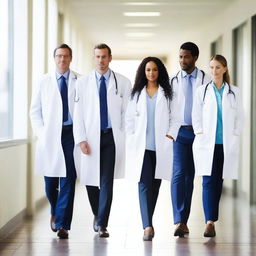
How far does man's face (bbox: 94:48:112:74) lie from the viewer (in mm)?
5697

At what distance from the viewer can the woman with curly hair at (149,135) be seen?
5.52 meters

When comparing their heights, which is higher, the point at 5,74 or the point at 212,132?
the point at 5,74

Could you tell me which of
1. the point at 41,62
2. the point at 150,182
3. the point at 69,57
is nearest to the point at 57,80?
the point at 69,57

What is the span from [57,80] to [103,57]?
1.39 feet

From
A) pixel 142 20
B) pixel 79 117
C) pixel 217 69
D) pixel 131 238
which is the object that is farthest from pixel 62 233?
pixel 142 20

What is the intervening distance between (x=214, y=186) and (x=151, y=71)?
3.49 ft

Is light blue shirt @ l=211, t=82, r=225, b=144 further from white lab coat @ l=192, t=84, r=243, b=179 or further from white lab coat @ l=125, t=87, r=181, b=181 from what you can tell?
white lab coat @ l=125, t=87, r=181, b=181

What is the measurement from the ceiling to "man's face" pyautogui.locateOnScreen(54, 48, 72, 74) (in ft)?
16.1

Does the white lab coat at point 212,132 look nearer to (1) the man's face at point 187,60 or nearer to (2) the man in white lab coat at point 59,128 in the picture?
(1) the man's face at point 187,60

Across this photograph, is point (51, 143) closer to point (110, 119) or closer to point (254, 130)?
point (110, 119)

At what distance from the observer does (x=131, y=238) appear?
5.82m

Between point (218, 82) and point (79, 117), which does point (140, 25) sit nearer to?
point (218, 82)

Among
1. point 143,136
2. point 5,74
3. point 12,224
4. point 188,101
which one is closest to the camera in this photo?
point 143,136

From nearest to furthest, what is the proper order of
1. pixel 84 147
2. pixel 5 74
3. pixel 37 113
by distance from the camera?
1. pixel 84 147
2. pixel 37 113
3. pixel 5 74
